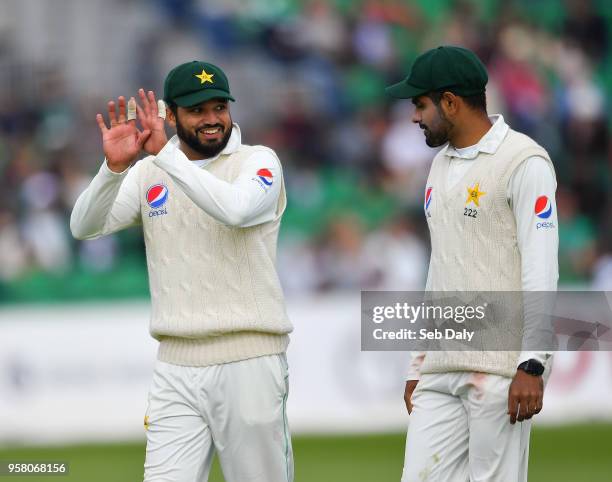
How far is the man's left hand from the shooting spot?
5.36 meters

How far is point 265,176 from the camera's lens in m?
6.02

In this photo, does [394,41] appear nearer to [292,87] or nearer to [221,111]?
[292,87]

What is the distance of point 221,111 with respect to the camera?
607 centimetres

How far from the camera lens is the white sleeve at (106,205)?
6.07 m

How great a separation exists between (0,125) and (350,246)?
15.2ft

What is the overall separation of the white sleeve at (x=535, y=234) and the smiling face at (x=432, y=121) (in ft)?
1.35

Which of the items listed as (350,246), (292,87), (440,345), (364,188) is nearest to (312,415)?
(350,246)

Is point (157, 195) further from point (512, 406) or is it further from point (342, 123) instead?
point (342, 123)

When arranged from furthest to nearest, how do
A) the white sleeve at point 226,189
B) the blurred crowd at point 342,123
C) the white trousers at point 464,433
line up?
the blurred crowd at point 342,123 < the white sleeve at point 226,189 < the white trousers at point 464,433

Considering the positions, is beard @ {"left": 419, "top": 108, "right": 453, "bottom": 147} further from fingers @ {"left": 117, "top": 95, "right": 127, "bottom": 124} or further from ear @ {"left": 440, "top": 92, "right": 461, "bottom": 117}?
fingers @ {"left": 117, "top": 95, "right": 127, "bottom": 124}

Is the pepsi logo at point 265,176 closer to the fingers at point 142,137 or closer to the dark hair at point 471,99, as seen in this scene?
the fingers at point 142,137

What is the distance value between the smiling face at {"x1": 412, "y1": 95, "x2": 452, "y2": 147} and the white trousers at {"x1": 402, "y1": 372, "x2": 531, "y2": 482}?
3.33 ft

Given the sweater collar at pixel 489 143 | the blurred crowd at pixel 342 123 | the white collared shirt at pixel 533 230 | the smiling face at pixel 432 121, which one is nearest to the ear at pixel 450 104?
the smiling face at pixel 432 121

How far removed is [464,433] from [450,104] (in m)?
1.41
